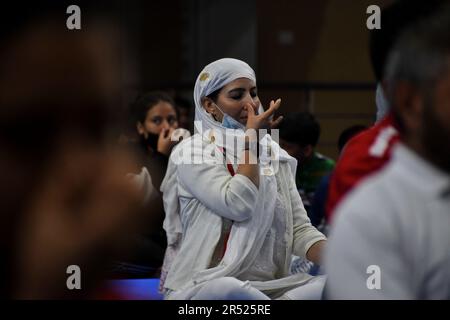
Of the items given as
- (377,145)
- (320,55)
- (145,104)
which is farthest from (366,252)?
(320,55)

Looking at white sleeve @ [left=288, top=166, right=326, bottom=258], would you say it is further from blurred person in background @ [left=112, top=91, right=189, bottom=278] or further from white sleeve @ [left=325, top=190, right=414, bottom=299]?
white sleeve @ [left=325, top=190, right=414, bottom=299]

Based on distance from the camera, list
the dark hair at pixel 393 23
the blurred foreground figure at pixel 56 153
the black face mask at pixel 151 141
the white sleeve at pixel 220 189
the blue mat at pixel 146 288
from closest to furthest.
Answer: the blurred foreground figure at pixel 56 153, the dark hair at pixel 393 23, the white sleeve at pixel 220 189, the blue mat at pixel 146 288, the black face mask at pixel 151 141

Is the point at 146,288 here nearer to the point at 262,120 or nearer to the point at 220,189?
the point at 220,189

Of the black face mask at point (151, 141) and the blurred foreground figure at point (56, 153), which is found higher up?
the blurred foreground figure at point (56, 153)

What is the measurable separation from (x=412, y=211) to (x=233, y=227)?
72.8 inches

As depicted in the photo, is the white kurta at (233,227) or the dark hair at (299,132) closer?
the white kurta at (233,227)

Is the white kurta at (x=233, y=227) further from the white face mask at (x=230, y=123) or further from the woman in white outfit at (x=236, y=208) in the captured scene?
the white face mask at (x=230, y=123)

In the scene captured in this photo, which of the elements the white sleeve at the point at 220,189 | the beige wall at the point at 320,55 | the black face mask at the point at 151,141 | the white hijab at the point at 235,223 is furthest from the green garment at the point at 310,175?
the beige wall at the point at 320,55

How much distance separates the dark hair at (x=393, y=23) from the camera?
5.48ft

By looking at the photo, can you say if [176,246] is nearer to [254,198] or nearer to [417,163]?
[254,198]

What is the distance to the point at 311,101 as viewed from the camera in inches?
324

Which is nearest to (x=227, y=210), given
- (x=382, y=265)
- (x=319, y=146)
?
(x=382, y=265)
